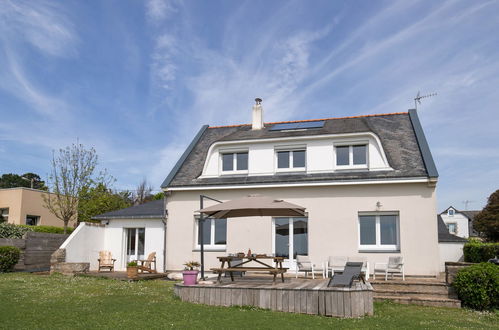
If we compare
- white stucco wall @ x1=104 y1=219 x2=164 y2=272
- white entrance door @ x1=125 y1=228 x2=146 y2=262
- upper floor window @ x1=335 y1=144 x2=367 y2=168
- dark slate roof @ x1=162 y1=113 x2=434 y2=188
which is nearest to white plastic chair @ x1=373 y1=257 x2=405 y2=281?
dark slate roof @ x1=162 y1=113 x2=434 y2=188

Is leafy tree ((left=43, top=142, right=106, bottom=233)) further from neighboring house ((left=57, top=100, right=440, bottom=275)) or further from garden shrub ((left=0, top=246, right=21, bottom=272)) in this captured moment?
neighboring house ((left=57, top=100, right=440, bottom=275))

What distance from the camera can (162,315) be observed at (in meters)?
8.96

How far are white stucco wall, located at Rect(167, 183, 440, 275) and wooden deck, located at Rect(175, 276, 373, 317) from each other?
550 cm

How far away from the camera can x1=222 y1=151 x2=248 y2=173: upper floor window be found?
18578 millimetres

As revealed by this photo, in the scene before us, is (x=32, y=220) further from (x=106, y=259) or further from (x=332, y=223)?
(x=332, y=223)

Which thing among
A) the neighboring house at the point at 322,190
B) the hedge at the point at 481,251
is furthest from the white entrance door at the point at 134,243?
the hedge at the point at 481,251

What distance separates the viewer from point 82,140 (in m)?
26.6

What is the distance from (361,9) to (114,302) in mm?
12228

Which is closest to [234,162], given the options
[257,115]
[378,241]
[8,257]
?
[257,115]

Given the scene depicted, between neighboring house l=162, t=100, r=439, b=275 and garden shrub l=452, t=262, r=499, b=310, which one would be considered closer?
garden shrub l=452, t=262, r=499, b=310

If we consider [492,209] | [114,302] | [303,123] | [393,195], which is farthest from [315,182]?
[492,209]

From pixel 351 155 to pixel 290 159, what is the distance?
2.52 m

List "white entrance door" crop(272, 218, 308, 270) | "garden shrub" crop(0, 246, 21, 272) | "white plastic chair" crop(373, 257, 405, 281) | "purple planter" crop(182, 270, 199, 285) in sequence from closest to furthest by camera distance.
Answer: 1. "purple planter" crop(182, 270, 199, 285)
2. "white plastic chair" crop(373, 257, 405, 281)
3. "white entrance door" crop(272, 218, 308, 270)
4. "garden shrub" crop(0, 246, 21, 272)

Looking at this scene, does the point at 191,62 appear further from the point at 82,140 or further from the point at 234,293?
the point at 82,140
